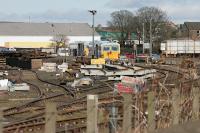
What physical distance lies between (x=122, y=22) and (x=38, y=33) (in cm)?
2357

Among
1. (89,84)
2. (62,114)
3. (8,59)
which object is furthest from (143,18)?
(62,114)

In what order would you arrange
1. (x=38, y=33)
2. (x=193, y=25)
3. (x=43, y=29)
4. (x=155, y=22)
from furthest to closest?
(x=193, y=25) < (x=43, y=29) < (x=38, y=33) < (x=155, y=22)

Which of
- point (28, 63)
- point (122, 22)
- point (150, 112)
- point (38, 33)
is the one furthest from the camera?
point (122, 22)

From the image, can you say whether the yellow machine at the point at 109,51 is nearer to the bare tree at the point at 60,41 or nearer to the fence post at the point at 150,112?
the bare tree at the point at 60,41

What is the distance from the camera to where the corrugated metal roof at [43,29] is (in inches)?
5182

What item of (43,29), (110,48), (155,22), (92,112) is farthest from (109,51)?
(43,29)

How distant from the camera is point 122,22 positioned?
140 meters

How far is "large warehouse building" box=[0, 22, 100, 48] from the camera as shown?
129125mm

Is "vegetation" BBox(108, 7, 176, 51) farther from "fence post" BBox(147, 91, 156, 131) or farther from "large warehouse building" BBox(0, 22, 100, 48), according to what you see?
"fence post" BBox(147, 91, 156, 131)

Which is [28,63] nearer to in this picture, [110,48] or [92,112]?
[110,48]

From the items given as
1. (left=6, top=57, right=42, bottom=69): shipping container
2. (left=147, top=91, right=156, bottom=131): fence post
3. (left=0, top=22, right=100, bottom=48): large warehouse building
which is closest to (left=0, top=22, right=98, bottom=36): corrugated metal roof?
(left=0, top=22, right=100, bottom=48): large warehouse building

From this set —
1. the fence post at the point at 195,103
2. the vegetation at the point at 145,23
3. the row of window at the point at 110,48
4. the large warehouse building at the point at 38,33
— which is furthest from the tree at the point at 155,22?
the fence post at the point at 195,103

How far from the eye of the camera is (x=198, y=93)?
10414 millimetres

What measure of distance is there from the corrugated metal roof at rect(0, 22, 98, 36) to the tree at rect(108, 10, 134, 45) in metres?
7.13
